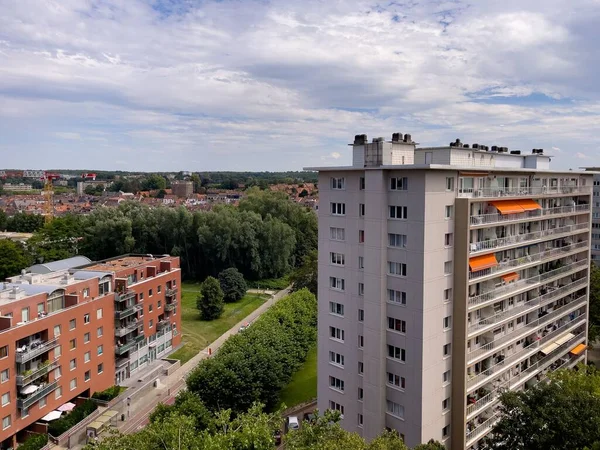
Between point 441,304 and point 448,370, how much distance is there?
398 cm

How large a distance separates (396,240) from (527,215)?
12.3 m

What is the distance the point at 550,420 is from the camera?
2277cm

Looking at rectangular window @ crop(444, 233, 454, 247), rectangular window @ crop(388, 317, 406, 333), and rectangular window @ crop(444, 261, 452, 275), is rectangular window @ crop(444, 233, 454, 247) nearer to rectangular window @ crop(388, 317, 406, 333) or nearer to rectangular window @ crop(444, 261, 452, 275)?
rectangular window @ crop(444, 261, 452, 275)

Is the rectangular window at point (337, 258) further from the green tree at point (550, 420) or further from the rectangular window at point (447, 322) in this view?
the green tree at point (550, 420)

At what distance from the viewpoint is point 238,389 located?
34.3 metres

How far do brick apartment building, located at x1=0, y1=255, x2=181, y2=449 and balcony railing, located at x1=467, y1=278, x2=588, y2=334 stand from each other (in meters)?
29.0

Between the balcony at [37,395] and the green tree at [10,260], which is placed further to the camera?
the green tree at [10,260]

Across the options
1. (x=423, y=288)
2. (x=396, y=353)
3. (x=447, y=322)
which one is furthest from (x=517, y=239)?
(x=396, y=353)

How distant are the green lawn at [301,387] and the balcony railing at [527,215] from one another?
21.4m

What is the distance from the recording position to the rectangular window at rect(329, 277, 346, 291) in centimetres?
2889

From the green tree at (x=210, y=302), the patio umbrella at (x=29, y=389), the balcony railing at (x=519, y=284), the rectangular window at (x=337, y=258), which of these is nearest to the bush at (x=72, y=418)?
the patio umbrella at (x=29, y=389)

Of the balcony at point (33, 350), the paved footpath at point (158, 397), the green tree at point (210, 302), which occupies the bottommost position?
the paved footpath at point (158, 397)

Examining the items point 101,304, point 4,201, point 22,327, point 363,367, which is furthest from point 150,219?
point 4,201

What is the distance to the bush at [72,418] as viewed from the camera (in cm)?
3388
